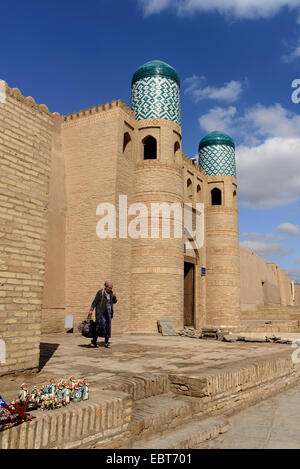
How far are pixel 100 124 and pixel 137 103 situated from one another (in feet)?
6.48

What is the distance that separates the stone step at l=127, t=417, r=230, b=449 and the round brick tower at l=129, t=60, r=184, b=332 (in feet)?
27.3

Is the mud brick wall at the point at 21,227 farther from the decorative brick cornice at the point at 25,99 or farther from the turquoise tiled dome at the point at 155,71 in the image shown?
the turquoise tiled dome at the point at 155,71

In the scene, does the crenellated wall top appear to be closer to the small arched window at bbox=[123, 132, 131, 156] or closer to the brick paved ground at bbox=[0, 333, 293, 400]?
the brick paved ground at bbox=[0, 333, 293, 400]

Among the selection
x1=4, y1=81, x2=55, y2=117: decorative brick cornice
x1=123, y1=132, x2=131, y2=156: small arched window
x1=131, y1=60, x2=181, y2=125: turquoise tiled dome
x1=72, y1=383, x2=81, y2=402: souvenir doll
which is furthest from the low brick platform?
x1=131, y1=60, x2=181, y2=125: turquoise tiled dome

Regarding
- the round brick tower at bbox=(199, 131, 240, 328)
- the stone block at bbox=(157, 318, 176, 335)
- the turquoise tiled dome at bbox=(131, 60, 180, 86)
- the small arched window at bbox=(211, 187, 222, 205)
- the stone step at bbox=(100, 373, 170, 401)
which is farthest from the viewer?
the small arched window at bbox=(211, 187, 222, 205)

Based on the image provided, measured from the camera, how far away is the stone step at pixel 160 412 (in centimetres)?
315

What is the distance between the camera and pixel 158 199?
496 inches

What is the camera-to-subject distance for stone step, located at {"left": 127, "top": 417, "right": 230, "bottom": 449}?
299 cm

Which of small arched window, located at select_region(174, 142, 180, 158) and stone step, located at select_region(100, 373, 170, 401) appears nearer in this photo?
stone step, located at select_region(100, 373, 170, 401)

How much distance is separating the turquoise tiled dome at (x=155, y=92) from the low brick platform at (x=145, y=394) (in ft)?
29.7

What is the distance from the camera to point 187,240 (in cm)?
1580

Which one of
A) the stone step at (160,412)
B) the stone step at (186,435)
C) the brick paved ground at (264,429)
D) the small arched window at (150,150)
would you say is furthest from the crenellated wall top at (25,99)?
the small arched window at (150,150)

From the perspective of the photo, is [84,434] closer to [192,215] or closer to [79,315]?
[79,315]

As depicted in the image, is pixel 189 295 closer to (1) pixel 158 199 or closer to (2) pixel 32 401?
(1) pixel 158 199
